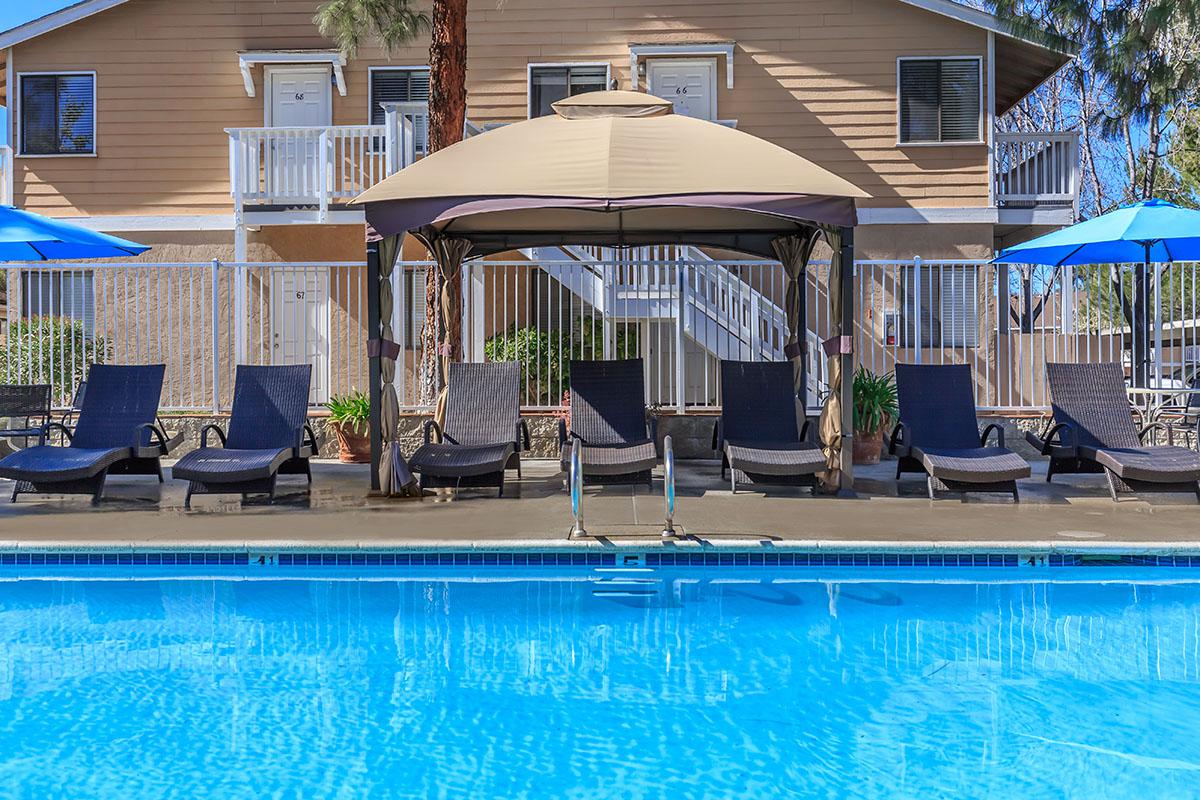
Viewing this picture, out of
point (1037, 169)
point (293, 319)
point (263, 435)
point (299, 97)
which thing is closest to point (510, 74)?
point (299, 97)

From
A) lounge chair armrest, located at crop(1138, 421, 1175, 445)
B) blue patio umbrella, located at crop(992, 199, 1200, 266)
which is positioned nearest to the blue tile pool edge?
lounge chair armrest, located at crop(1138, 421, 1175, 445)

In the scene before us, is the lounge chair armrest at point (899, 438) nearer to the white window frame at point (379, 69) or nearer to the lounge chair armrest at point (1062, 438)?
the lounge chair armrest at point (1062, 438)

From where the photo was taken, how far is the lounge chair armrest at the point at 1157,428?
30.3 ft

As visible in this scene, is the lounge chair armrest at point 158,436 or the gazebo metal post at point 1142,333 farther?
the gazebo metal post at point 1142,333

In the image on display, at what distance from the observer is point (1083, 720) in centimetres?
445

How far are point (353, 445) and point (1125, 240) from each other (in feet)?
25.7

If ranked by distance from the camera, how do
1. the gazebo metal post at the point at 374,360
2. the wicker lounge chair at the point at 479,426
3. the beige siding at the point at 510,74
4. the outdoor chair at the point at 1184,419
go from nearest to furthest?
the gazebo metal post at the point at 374,360
the wicker lounge chair at the point at 479,426
the outdoor chair at the point at 1184,419
the beige siding at the point at 510,74

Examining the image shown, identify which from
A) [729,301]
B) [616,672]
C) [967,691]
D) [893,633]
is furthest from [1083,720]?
[729,301]

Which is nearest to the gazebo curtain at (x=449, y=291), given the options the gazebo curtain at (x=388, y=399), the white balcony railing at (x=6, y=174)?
the gazebo curtain at (x=388, y=399)

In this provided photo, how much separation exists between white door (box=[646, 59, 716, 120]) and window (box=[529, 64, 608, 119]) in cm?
80

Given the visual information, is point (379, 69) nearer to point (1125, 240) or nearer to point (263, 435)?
point (263, 435)

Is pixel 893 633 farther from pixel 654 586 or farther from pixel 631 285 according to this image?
pixel 631 285

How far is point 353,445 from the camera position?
11.3 metres

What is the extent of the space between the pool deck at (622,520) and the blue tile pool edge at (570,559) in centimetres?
5
